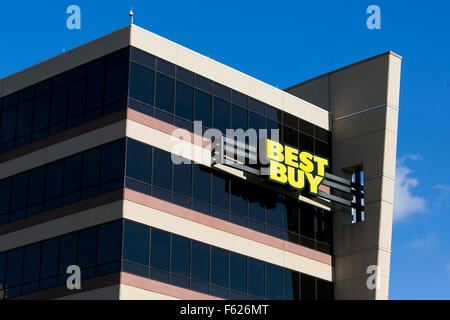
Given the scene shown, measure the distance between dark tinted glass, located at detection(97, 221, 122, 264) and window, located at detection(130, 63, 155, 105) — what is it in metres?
7.09

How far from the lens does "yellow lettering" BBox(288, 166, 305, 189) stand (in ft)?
193

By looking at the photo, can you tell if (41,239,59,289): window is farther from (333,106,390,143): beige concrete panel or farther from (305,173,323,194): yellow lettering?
(333,106,390,143): beige concrete panel

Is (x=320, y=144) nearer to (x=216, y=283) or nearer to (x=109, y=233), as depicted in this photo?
(x=216, y=283)

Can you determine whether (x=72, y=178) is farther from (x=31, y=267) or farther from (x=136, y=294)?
(x=136, y=294)

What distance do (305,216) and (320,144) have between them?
5.17 meters

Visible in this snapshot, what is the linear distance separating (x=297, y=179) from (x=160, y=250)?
1105 cm

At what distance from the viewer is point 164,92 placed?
180ft

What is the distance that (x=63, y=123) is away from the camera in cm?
5584

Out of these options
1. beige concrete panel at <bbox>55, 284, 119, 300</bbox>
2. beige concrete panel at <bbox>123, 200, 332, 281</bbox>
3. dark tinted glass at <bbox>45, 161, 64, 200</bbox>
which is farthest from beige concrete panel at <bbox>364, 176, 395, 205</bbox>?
dark tinted glass at <bbox>45, 161, 64, 200</bbox>

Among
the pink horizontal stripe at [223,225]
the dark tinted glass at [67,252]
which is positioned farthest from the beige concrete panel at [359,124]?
the dark tinted glass at [67,252]

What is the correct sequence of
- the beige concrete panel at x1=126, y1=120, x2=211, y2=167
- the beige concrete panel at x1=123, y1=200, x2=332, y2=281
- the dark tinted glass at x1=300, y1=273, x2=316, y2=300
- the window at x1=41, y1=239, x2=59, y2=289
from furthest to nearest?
the dark tinted glass at x1=300, y1=273, x2=316, y2=300, the window at x1=41, y1=239, x2=59, y2=289, the beige concrete panel at x1=126, y1=120, x2=211, y2=167, the beige concrete panel at x1=123, y1=200, x2=332, y2=281

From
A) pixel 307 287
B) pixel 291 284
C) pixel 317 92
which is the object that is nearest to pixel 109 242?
pixel 291 284

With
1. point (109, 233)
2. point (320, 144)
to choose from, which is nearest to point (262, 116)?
point (320, 144)
